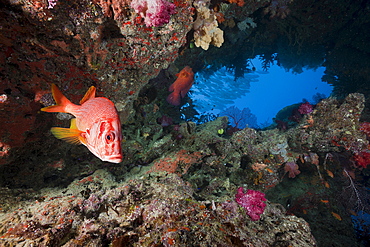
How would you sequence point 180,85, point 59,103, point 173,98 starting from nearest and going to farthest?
point 59,103 → point 180,85 → point 173,98

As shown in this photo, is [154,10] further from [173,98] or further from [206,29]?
[173,98]

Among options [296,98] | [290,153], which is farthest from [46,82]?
[296,98]

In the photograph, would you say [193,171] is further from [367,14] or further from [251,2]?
[367,14]

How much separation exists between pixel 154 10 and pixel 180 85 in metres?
4.27

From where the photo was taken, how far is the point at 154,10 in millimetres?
2852

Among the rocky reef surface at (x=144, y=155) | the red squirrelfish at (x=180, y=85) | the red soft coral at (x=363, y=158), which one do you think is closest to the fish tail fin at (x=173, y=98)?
the red squirrelfish at (x=180, y=85)

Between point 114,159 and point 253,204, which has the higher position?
point 114,159

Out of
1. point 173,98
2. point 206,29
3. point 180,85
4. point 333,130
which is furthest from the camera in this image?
point 173,98

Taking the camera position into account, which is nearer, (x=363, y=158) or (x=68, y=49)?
(x=68, y=49)

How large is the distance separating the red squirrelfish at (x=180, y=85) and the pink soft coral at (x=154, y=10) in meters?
3.85

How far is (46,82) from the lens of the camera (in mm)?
2814

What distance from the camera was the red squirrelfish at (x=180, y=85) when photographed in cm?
688

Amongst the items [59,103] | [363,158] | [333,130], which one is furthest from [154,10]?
[363,158]

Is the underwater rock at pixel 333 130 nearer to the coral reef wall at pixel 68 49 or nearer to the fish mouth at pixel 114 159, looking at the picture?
the coral reef wall at pixel 68 49
